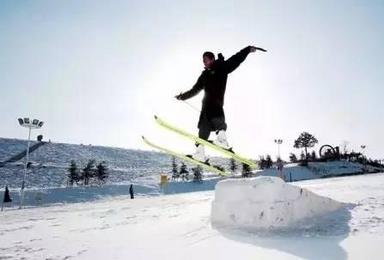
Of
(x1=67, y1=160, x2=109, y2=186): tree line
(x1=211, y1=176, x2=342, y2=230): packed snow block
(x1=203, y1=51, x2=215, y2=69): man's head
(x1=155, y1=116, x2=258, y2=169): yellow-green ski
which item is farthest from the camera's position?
(x1=67, y1=160, x2=109, y2=186): tree line

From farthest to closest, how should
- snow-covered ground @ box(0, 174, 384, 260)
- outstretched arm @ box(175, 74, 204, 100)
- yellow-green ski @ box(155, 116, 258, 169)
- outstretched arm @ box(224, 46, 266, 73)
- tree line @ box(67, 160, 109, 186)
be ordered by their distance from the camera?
tree line @ box(67, 160, 109, 186)
yellow-green ski @ box(155, 116, 258, 169)
outstretched arm @ box(175, 74, 204, 100)
outstretched arm @ box(224, 46, 266, 73)
snow-covered ground @ box(0, 174, 384, 260)

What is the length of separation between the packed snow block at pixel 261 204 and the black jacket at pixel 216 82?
4.78ft

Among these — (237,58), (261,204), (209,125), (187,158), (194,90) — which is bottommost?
(261,204)

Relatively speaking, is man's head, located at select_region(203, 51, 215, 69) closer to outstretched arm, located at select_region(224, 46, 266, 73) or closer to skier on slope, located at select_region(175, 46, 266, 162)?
skier on slope, located at select_region(175, 46, 266, 162)

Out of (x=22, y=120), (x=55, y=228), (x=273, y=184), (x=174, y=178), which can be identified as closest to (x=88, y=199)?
(x=22, y=120)

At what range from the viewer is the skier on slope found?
7.18 metres

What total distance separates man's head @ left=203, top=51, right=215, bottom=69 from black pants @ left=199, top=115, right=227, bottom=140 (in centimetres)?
103

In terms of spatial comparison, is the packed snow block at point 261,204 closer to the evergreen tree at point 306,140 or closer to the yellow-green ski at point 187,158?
the yellow-green ski at point 187,158

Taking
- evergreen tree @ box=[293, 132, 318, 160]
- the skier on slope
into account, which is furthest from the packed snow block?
evergreen tree @ box=[293, 132, 318, 160]

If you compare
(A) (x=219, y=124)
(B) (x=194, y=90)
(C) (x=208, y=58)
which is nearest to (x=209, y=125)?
(A) (x=219, y=124)

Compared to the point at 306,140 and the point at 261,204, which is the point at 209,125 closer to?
the point at 261,204

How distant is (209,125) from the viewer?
24.8 feet

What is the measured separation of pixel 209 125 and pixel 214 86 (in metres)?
0.82

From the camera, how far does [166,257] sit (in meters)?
4.89
